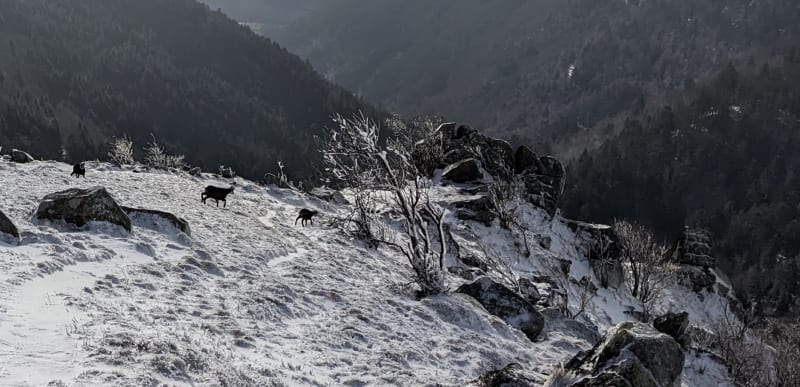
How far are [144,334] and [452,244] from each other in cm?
1956

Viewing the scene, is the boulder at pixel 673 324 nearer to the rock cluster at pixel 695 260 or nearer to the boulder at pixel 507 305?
the boulder at pixel 507 305

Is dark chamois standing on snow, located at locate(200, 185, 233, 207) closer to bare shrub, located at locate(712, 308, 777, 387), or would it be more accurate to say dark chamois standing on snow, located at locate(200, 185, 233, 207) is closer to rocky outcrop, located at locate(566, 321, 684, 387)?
rocky outcrop, located at locate(566, 321, 684, 387)

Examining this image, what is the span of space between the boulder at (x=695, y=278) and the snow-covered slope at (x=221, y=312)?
40.0 metres

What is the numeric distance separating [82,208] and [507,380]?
12533 millimetres

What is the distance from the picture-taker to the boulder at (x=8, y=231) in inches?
503

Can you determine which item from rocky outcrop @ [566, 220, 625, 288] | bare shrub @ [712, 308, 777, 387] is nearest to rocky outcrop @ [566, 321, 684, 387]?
bare shrub @ [712, 308, 777, 387]

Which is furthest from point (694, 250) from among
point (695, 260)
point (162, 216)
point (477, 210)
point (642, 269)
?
point (162, 216)

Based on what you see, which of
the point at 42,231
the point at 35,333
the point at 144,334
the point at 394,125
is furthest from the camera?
the point at 394,125

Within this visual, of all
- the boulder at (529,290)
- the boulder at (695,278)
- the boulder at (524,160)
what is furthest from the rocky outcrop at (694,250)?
the boulder at (529,290)

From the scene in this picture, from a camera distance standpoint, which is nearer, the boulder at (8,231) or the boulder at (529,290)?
the boulder at (8,231)

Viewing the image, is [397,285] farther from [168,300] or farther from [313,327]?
[168,300]

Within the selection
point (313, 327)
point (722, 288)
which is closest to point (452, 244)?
point (313, 327)

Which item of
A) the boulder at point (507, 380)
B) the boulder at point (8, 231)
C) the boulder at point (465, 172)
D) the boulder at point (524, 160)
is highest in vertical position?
the boulder at point (524, 160)

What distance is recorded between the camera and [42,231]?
13.8 m
